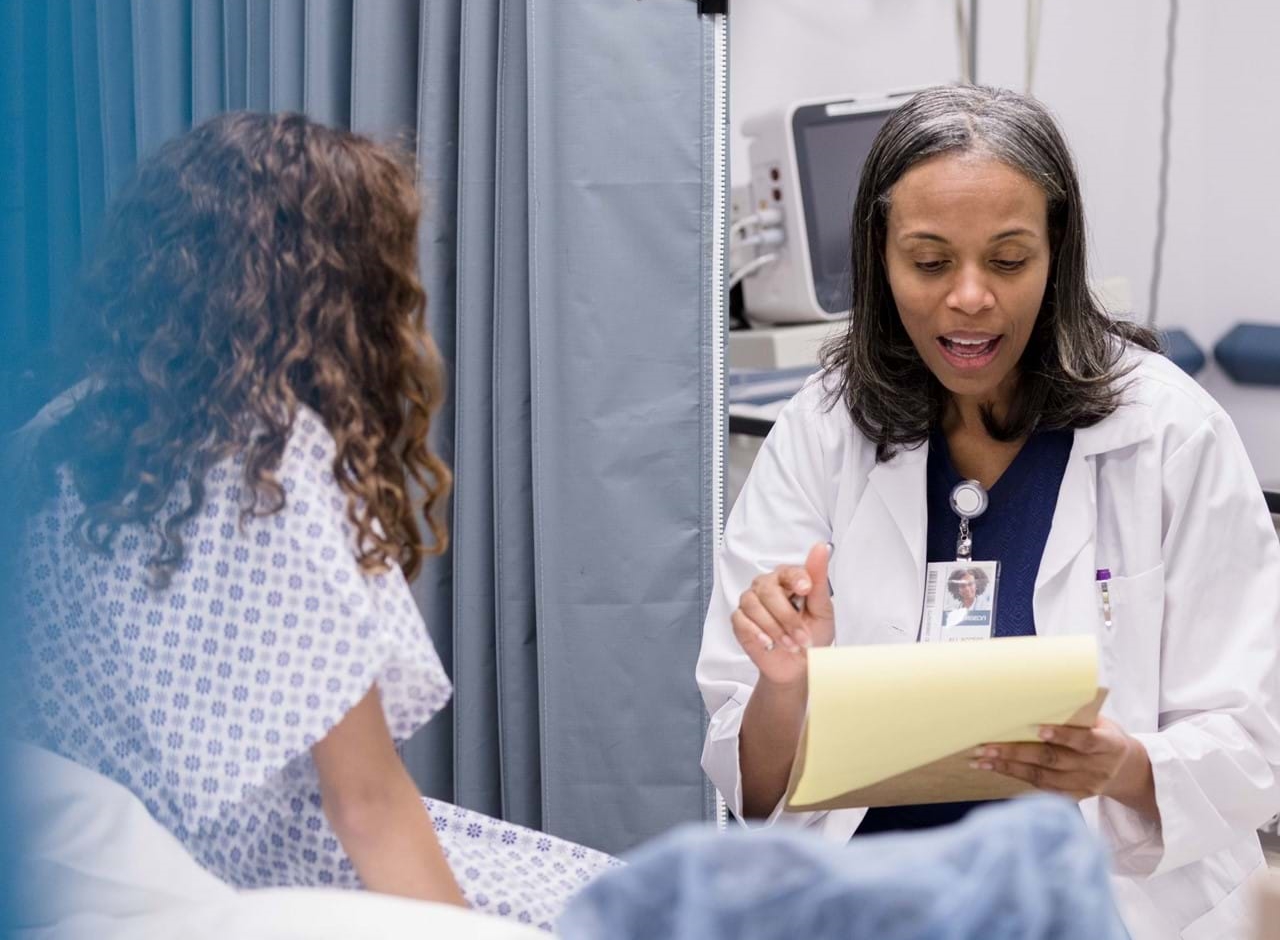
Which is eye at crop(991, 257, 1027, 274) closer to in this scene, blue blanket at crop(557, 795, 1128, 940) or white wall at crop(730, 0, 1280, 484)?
blue blanket at crop(557, 795, 1128, 940)

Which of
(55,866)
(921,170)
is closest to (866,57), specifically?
(921,170)

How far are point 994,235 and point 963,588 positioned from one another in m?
0.35

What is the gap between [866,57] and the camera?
3.33 metres

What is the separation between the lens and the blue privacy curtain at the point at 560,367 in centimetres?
165

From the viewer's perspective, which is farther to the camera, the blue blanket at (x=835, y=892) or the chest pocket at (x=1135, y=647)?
the chest pocket at (x=1135, y=647)

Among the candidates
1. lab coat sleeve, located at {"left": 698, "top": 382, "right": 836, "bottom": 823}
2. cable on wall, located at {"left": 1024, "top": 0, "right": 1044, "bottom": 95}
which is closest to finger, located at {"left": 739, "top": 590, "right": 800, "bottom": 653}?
lab coat sleeve, located at {"left": 698, "top": 382, "right": 836, "bottom": 823}

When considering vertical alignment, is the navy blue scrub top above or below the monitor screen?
below

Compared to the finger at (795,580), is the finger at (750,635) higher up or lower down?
lower down

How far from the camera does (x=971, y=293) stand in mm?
1361

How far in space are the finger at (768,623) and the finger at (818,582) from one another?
0.03 meters

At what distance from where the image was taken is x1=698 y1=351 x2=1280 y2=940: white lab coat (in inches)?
53.5

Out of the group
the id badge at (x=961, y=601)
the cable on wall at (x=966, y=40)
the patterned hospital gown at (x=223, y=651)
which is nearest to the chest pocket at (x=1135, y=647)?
the id badge at (x=961, y=601)

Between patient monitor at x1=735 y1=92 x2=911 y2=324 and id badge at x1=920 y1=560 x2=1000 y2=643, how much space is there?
130 cm

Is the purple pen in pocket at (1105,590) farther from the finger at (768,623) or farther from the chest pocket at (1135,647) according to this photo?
the finger at (768,623)
